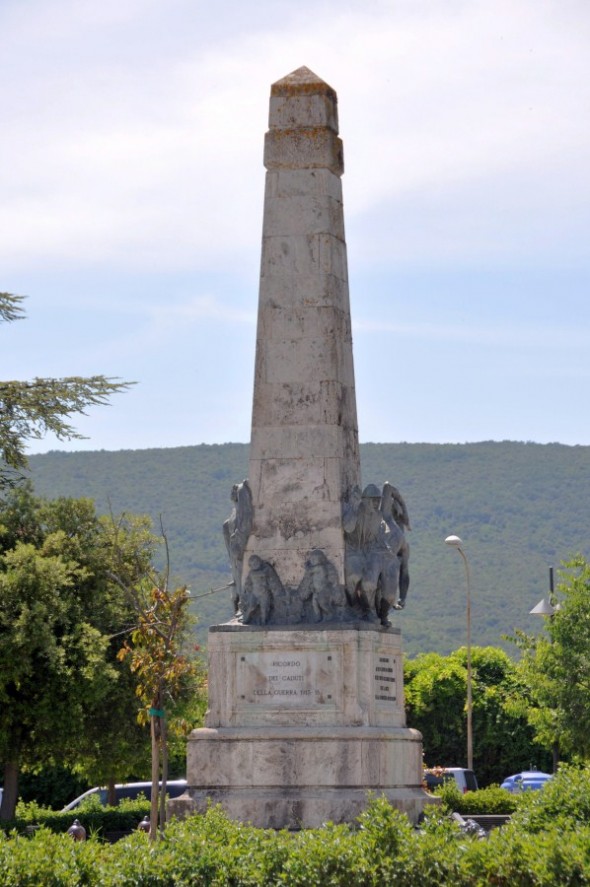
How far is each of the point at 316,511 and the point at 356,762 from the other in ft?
10.4

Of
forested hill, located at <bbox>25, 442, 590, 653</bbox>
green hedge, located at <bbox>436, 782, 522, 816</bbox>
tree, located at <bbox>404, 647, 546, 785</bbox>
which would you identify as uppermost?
forested hill, located at <bbox>25, 442, 590, 653</bbox>

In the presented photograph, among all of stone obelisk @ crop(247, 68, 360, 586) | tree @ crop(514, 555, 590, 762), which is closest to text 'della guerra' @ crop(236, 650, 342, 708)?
stone obelisk @ crop(247, 68, 360, 586)

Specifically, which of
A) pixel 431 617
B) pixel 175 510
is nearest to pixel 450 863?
pixel 431 617

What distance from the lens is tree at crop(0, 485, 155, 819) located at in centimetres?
3650

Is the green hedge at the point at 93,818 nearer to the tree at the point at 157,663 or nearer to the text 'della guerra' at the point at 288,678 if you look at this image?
the tree at the point at 157,663

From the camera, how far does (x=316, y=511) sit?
70.0 feet

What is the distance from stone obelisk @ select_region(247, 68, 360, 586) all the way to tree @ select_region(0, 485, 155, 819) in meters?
13.4

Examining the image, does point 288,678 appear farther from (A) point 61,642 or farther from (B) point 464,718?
(B) point 464,718

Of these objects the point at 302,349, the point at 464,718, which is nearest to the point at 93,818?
the point at 302,349

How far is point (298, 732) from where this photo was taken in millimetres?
20188

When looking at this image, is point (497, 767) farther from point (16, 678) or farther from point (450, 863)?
point (450, 863)

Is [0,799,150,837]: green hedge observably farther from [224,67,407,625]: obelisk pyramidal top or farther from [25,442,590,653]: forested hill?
[25,442,590,653]: forested hill

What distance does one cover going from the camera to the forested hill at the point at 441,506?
13912 centimetres

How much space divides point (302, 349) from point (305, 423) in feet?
3.06
